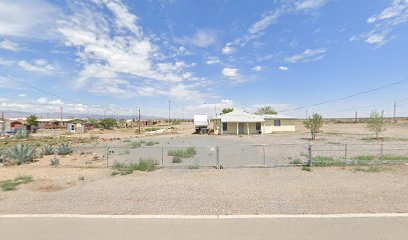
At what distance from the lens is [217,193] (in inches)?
263

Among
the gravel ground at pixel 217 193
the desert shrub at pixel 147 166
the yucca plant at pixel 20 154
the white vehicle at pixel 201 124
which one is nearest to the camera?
the gravel ground at pixel 217 193

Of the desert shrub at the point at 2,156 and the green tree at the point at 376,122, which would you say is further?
the green tree at the point at 376,122

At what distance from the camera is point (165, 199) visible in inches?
243

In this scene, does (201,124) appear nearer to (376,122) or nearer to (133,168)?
(376,122)

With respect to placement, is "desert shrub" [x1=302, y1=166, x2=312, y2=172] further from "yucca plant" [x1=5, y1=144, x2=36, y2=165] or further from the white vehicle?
the white vehicle

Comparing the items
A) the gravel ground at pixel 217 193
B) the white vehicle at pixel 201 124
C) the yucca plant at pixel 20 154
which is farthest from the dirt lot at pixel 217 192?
the white vehicle at pixel 201 124

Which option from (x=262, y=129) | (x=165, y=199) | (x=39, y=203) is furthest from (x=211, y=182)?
(x=262, y=129)

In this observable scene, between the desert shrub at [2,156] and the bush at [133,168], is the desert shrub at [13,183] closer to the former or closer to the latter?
the bush at [133,168]

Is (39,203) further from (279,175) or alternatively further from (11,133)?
(11,133)
